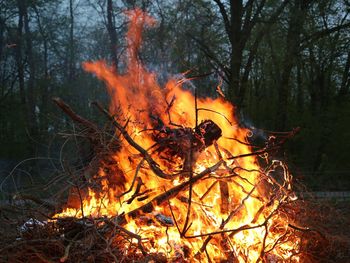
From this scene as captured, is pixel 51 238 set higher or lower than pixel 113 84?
lower

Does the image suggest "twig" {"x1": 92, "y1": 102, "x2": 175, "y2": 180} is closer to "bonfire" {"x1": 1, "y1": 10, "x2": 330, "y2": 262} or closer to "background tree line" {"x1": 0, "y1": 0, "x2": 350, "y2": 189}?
"bonfire" {"x1": 1, "y1": 10, "x2": 330, "y2": 262}

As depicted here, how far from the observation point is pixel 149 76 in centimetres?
566

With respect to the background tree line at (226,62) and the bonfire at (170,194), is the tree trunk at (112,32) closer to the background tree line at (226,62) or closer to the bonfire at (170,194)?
the background tree line at (226,62)

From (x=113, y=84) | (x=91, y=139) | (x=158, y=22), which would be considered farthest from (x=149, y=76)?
(x=158, y=22)

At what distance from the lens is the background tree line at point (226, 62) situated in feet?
32.4

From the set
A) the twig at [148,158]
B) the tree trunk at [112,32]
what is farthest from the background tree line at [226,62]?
the twig at [148,158]

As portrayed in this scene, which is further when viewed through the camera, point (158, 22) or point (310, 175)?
point (158, 22)

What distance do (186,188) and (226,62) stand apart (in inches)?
416

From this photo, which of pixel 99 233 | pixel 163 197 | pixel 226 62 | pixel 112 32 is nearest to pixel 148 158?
pixel 163 197

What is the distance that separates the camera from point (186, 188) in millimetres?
4141

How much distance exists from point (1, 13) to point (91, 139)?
18.3 m

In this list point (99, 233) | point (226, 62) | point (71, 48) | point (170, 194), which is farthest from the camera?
point (71, 48)

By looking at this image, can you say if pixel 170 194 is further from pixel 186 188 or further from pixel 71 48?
pixel 71 48

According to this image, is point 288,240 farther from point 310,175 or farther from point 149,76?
point 310,175
